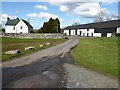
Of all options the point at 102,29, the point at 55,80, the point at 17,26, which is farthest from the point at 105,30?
the point at 55,80

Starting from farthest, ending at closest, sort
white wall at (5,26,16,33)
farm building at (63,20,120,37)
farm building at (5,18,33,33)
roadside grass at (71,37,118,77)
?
white wall at (5,26,16,33), farm building at (5,18,33,33), farm building at (63,20,120,37), roadside grass at (71,37,118,77)

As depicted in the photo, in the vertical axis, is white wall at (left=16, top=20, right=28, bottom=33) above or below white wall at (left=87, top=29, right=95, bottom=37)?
above

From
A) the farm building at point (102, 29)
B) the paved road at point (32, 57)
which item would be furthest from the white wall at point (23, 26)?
the paved road at point (32, 57)

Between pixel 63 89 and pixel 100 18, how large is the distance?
142 meters

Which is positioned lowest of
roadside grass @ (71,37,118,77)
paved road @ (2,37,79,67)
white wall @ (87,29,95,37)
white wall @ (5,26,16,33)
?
roadside grass @ (71,37,118,77)

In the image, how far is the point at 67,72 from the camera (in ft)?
57.1

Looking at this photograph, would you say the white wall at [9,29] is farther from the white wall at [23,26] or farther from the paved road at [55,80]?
the paved road at [55,80]

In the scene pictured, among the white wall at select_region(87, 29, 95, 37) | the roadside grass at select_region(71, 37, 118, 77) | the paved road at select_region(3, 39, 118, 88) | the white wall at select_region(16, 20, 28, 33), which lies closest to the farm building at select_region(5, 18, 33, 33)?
the white wall at select_region(16, 20, 28, 33)

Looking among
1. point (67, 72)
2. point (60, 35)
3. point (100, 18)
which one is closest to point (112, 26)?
point (60, 35)

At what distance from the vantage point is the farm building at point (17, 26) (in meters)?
118

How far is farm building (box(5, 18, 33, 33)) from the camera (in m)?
118

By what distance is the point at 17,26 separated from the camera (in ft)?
391

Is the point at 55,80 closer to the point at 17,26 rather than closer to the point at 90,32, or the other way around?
the point at 17,26

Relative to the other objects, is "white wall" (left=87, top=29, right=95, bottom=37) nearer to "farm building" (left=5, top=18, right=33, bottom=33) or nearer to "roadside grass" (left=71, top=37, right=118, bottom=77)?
"farm building" (left=5, top=18, right=33, bottom=33)
